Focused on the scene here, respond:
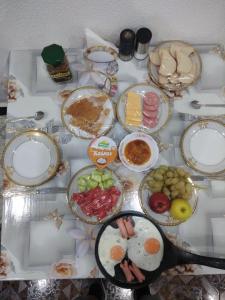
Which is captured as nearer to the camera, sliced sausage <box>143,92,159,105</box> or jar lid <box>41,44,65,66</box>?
jar lid <box>41,44,65,66</box>

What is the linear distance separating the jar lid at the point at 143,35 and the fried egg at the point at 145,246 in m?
0.73

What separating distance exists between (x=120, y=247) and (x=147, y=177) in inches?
11.7

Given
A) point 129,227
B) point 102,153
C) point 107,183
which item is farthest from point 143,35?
point 129,227

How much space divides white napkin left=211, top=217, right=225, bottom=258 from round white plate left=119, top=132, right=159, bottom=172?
0.35 m

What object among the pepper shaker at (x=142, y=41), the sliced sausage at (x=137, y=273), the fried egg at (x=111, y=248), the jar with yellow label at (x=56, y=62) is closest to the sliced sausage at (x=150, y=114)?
the pepper shaker at (x=142, y=41)

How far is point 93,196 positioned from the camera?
3.76 feet

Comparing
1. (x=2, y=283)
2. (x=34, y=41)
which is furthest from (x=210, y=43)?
(x=2, y=283)

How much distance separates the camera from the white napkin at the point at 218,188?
3.93ft

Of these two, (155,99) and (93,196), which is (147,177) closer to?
(93,196)

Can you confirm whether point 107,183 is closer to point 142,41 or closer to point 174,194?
point 174,194

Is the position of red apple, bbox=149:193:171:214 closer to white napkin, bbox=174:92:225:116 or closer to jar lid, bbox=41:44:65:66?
white napkin, bbox=174:92:225:116

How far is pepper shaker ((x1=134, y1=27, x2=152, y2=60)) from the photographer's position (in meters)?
1.18

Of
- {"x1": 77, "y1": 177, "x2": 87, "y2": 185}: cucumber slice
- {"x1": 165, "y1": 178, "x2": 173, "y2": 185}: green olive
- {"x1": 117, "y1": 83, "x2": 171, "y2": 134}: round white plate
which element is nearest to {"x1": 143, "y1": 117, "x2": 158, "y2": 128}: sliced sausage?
{"x1": 117, "y1": 83, "x2": 171, "y2": 134}: round white plate

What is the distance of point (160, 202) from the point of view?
1.13m
